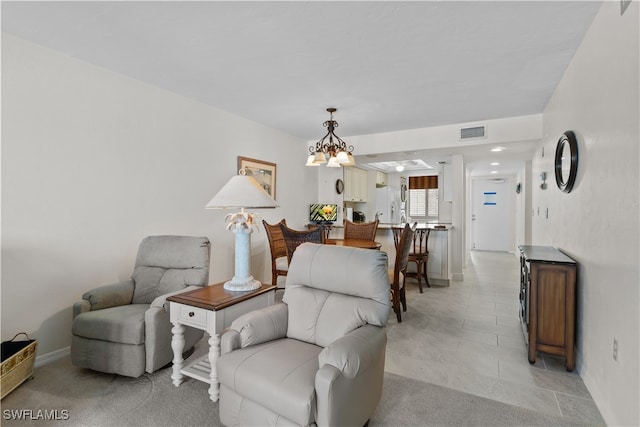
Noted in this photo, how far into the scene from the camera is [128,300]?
8.70ft

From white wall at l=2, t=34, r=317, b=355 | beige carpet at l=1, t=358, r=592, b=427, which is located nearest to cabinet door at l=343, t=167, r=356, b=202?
white wall at l=2, t=34, r=317, b=355

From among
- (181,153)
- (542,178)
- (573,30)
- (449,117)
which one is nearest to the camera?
(573,30)

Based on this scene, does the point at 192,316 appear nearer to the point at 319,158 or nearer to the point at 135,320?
the point at 135,320

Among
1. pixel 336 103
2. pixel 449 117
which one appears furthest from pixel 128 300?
pixel 449 117

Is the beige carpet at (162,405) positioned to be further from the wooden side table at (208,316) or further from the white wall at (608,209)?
the white wall at (608,209)

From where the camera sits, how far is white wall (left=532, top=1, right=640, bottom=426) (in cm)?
157

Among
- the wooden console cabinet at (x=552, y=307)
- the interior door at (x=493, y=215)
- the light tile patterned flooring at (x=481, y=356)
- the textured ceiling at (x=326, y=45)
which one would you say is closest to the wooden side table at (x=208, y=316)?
the light tile patterned flooring at (x=481, y=356)

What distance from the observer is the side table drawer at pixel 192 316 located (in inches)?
80.2

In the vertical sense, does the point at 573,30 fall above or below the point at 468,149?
above

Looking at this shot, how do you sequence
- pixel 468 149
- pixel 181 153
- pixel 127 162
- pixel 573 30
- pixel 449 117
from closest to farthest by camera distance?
pixel 573 30 < pixel 127 162 < pixel 181 153 < pixel 449 117 < pixel 468 149

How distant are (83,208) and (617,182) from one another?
12.2 feet

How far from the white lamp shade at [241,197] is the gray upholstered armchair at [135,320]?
0.67 metres

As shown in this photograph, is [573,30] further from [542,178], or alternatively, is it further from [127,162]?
[127,162]

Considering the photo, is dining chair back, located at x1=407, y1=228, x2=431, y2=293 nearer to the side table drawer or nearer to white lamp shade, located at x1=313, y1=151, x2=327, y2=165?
white lamp shade, located at x1=313, y1=151, x2=327, y2=165
